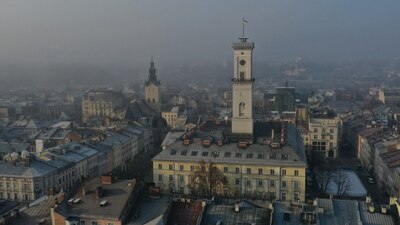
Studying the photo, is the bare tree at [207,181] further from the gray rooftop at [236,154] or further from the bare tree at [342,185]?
the bare tree at [342,185]

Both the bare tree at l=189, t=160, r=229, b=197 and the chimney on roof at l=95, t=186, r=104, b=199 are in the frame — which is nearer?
the chimney on roof at l=95, t=186, r=104, b=199

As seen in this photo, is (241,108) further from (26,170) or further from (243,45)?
(26,170)

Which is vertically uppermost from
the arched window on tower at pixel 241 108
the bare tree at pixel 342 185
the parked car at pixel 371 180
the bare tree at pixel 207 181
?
the arched window on tower at pixel 241 108

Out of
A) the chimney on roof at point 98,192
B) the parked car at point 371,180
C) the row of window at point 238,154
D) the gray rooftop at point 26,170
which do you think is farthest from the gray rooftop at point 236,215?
the parked car at point 371,180

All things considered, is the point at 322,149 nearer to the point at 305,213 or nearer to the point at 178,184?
the point at 178,184

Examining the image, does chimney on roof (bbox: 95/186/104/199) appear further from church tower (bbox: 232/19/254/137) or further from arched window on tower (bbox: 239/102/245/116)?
arched window on tower (bbox: 239/102/245/116)

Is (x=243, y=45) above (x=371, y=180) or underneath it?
above

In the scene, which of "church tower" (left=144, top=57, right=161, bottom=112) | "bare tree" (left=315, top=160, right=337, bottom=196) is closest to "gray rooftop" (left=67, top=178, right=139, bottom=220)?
"bare tree" (left=315, top=160, right=337, bottom=196)

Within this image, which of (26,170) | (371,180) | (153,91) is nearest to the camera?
(26,170)

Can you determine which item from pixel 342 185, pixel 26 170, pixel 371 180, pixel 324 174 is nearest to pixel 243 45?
pixel 342 185
